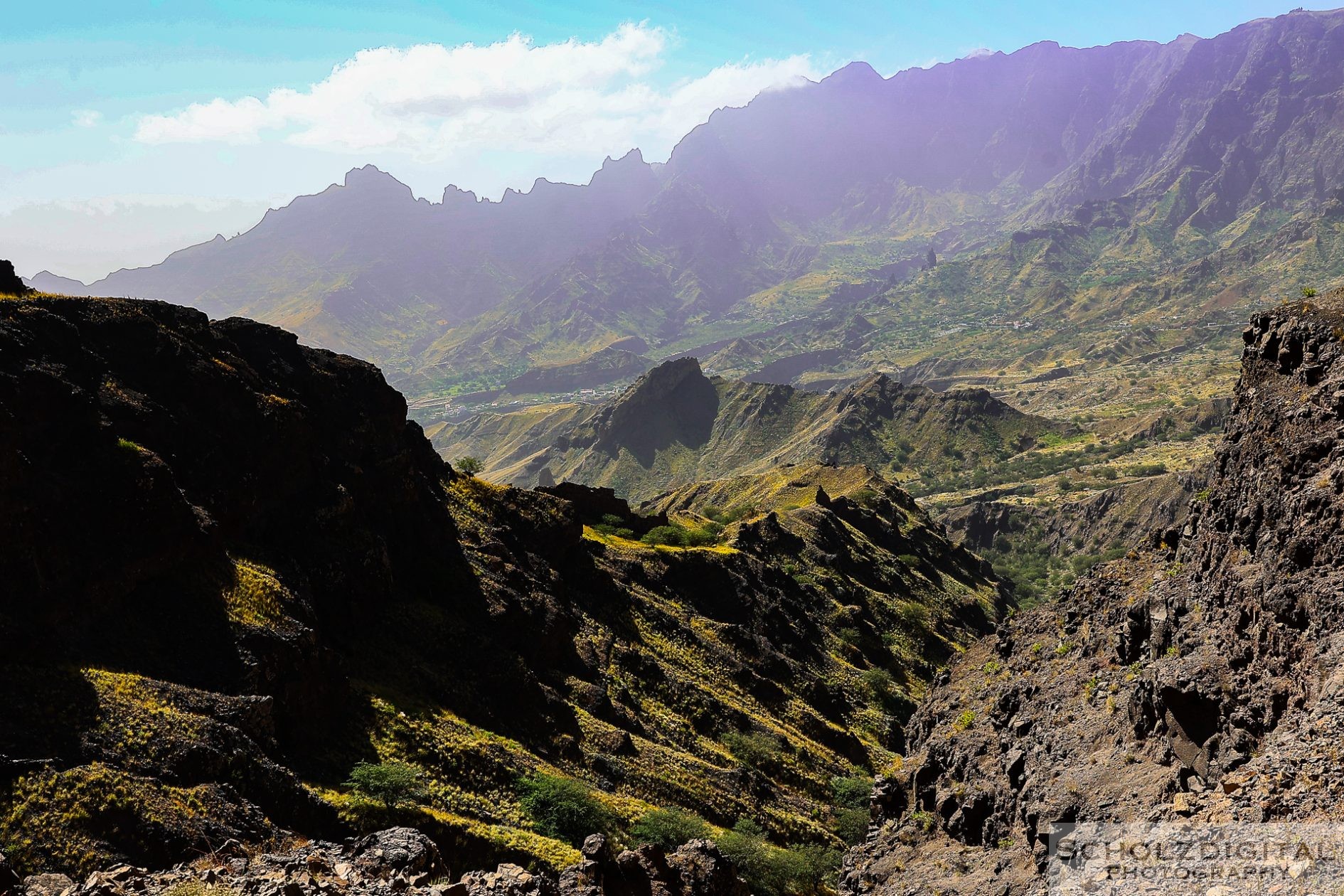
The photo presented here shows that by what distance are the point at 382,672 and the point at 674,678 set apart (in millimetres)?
22485

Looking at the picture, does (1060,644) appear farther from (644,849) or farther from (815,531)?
(815,531)

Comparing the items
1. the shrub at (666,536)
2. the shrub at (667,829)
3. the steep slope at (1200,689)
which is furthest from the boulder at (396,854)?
the shrub at (666,536)

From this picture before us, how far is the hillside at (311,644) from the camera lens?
27.1 metres

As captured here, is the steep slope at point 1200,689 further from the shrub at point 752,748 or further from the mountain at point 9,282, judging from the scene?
the mountain at point 9,282

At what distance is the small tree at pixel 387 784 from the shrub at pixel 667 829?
10675mm

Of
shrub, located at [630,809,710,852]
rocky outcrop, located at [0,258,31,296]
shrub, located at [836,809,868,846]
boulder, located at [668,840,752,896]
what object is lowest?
shrub, located at [836,809,868,846]

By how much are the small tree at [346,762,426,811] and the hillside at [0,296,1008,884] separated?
62 centimetres

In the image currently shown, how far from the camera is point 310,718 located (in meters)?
35.0

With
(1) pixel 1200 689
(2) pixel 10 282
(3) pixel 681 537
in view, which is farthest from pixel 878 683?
(2) pixel 10 282

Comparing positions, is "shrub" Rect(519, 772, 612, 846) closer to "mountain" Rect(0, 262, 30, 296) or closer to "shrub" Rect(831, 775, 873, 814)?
"shrub" Rect(831, 775, 873, 814)

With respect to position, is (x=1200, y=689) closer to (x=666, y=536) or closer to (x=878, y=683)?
(x=878, y=683)

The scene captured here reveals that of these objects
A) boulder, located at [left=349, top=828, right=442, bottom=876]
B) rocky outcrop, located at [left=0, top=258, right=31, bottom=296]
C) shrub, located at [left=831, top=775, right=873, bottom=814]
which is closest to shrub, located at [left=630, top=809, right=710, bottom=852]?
shrub, located at [left=831, top=775, right=873, bottom=814]

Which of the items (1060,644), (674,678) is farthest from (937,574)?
(1060,644)

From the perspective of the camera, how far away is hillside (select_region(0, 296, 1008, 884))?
27141 millimetres
